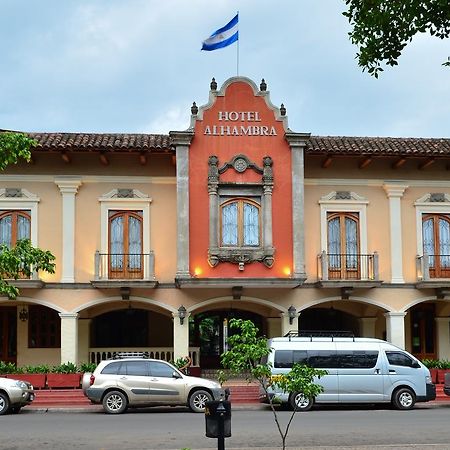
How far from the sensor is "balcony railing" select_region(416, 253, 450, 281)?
87.2 feet

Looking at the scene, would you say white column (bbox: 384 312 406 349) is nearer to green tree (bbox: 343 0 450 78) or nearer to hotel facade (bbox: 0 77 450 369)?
hotel facade (bbox: 0 77 450 369)

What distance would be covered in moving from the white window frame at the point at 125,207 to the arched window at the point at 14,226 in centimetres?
242

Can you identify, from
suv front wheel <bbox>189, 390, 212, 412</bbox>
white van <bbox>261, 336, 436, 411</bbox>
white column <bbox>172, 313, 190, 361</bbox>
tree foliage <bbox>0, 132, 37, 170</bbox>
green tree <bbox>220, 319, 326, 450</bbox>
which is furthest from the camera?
white column <bbox>172, 313, 190, 361</bbox>

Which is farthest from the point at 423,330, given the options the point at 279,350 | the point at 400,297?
the point at 279,350

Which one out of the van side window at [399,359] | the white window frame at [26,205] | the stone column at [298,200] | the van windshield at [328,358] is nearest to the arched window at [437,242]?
the stone column at [298,200]

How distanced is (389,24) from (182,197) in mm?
16727

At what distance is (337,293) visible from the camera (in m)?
26.5

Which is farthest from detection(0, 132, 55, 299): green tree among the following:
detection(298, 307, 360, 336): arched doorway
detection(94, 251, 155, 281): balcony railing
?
detection(298, 307, 360, 336): arched doorway

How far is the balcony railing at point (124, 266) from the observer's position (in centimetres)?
2575

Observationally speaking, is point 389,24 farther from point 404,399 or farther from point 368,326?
point 368,326

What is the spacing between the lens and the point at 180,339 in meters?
25.7

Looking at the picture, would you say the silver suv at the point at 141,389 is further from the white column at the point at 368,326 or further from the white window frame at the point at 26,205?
the white column at the point at 368,326

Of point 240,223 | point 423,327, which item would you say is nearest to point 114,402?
point 240,223

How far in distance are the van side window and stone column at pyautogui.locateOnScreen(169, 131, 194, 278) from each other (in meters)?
6.91
